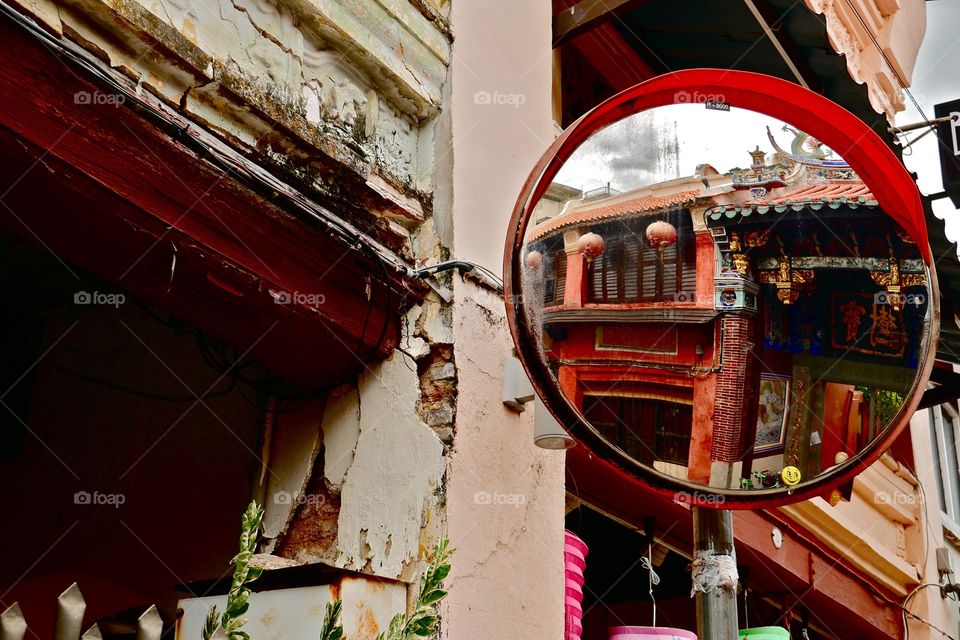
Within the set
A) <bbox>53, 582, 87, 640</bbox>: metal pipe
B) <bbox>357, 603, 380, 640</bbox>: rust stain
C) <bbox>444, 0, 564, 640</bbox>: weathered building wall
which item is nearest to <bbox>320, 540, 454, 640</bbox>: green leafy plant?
<bbox>53, 582, 87, 640</bbox>: metal pipe

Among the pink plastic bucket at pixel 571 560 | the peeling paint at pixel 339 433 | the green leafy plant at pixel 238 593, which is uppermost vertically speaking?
the peeling paint at pixel 339 433

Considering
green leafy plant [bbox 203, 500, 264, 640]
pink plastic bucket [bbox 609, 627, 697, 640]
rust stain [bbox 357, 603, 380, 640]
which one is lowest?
pink plastic bucket [bbox 609, 627, 697, 640]

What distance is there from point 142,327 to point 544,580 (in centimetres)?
229

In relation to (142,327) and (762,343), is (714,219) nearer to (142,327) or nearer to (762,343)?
(762,343)

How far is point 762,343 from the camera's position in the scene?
2.98 m

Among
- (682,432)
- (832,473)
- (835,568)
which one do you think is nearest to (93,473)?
(682,432)

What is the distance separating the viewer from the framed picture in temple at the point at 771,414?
2.96 metres

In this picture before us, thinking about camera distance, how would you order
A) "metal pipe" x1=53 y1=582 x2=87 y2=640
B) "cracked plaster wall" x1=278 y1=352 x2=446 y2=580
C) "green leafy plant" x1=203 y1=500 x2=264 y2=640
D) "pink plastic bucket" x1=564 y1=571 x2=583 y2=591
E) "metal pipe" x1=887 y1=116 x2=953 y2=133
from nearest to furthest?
"green leafy plant" x1=203 y1=500 x2=264 y2=640 < "metal pipe" x1=53 y1=582 x2=87 y2=640 < "cracked plaster wall" x1=278 y1=352 x2=446 y2=580 < "pink plastic bucket" x1=564 y1=571 x2=583 y2=591 < "metal pipe" x1=887 y1=116 x2=953 y2=133

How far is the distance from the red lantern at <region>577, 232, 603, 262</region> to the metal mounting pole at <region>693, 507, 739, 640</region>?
84 centimetres

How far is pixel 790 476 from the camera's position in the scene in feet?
9.70

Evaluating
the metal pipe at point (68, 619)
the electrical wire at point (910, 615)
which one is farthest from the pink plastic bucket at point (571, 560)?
the electrical wire at point (910, 615)

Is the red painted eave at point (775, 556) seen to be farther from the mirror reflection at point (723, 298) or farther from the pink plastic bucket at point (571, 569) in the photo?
the mirror reflection at point (723, 298)

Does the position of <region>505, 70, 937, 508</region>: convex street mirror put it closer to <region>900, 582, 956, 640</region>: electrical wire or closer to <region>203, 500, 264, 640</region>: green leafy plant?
<region>203, 500, 264, 640</region>: green leafy plant

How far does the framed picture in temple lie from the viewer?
2963mm
